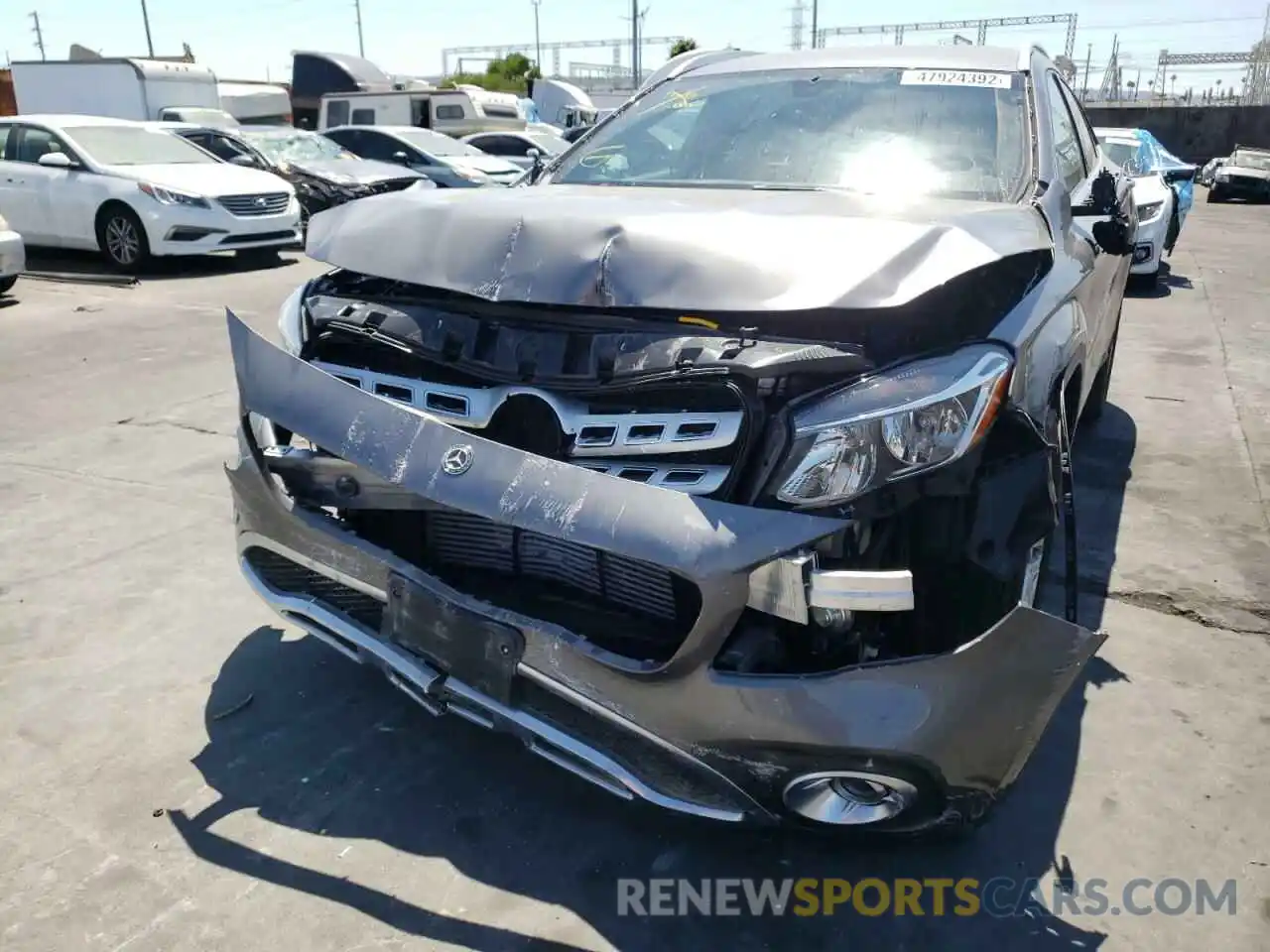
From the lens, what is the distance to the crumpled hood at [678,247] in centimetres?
217

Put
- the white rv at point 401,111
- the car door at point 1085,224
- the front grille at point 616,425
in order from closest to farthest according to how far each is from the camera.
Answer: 1. the front grille at point 616,425
2. the car door at point 1085,224
3. the white rv at point 401,111

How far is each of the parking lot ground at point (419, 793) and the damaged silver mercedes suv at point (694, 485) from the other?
32cm

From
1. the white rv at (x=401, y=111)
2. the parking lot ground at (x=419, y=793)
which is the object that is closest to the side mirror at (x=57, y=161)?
the parking lot ground at (x=419, y=793)

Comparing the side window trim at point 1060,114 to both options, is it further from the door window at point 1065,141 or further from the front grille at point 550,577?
the front grille at point 550,577

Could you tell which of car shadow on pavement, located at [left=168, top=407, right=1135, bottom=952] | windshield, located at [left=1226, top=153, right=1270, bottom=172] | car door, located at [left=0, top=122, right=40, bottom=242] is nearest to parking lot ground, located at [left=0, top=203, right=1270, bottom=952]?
car shadow on pavement, located at [left=168, top=407, right=1135, bottom=952]

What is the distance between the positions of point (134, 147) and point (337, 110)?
9693 millimetres

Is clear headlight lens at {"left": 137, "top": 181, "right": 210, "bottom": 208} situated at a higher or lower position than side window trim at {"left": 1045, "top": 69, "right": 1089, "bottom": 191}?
lower

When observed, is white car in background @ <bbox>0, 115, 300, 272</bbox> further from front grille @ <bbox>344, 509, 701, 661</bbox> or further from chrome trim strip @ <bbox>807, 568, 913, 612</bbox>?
chrome trim strip @ <bbox>807, 568, 913, 612</bbox>

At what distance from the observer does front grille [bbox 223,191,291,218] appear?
36.3 ft

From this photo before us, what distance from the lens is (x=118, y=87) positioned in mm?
18312

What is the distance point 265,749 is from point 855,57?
3098mm

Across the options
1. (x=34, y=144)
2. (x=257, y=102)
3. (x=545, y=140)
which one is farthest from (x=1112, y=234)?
(x=257, y=102)

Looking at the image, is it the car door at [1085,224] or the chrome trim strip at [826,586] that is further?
the car door at [1085,224]

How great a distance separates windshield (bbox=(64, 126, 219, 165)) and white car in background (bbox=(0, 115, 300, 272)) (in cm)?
1
